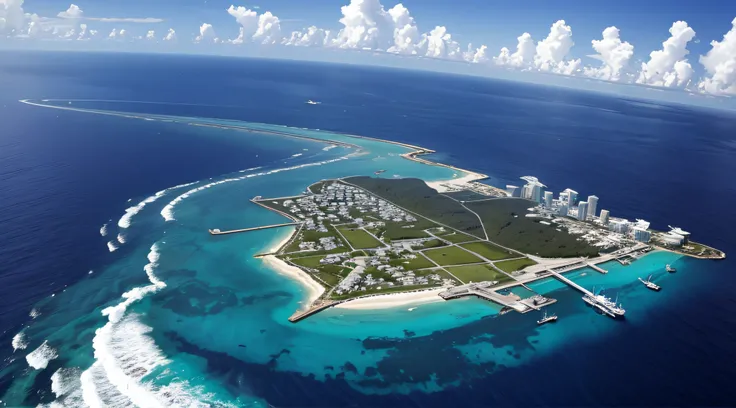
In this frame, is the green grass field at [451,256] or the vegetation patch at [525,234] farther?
the vegetation patch at [525,234]

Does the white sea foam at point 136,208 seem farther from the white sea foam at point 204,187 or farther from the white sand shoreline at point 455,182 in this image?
the white sand shoreline at point 455,182

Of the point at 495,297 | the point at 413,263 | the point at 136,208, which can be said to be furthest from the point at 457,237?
the point at 136,208

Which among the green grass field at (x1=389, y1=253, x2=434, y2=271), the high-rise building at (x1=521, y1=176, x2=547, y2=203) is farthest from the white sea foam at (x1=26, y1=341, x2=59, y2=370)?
the high-rise building at (x1=521, y1=176, x2=547, y2=203)

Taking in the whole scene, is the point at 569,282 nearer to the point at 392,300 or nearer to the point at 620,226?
the point at 620,226

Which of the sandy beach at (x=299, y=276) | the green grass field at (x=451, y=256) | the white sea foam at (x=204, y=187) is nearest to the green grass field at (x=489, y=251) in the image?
the green grass field at (x=451, y=256)

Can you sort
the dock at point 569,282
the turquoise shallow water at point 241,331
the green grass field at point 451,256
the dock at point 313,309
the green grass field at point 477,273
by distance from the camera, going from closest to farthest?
the turquoise shallow water at point 241,331, the dock at point 313,309, the dock at point 569,282, the green grass field at point 477,273, the green grass field at point 451,256

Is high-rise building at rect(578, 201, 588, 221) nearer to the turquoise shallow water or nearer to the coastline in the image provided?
the turquoise shallow water
